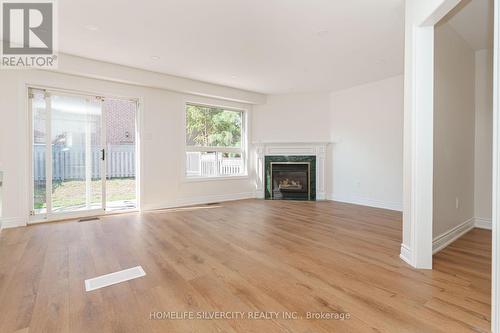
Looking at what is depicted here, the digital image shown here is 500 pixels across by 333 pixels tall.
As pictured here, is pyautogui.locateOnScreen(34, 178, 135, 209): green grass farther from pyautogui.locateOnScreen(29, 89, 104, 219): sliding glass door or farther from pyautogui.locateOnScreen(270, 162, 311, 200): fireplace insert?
pyautogui.locateOnScreen(270, 162, 311, 200): fireplace insert

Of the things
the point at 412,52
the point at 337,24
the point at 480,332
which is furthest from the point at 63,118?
the point at 480,332

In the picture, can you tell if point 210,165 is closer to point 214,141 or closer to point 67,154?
point 214,141

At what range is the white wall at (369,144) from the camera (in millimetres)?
4887

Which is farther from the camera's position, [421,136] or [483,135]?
[483,135]

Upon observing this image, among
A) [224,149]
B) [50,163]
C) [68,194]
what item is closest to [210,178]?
[224,149]

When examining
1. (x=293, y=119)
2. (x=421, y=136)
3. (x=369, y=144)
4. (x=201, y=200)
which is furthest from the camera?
(x=293, y=119)

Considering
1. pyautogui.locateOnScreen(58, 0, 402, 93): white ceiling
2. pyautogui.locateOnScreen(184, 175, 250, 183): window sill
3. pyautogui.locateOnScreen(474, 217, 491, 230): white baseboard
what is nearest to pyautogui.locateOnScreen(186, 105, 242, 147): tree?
pyautogui.locateOnScreen(184, 175, 250, 183): window sill

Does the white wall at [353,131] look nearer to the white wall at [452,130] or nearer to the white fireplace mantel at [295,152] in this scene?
the white fireplace mantel at [295,152]

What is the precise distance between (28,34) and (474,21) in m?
5.41

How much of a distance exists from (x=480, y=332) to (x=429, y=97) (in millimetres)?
1796

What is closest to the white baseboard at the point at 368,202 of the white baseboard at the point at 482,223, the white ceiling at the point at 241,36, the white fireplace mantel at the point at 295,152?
the white fireplace mantel at the point at 295,152

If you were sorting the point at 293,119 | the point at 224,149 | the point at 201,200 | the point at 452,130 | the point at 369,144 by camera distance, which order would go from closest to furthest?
1. the point at 452,130
2. the point at 369,144
3. the point at 201,200
4. the point at 224,149
5. the point at 293,119

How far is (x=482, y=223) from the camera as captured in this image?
12.2 feet

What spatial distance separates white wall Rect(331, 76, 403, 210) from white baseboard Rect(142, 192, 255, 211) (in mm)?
2211
